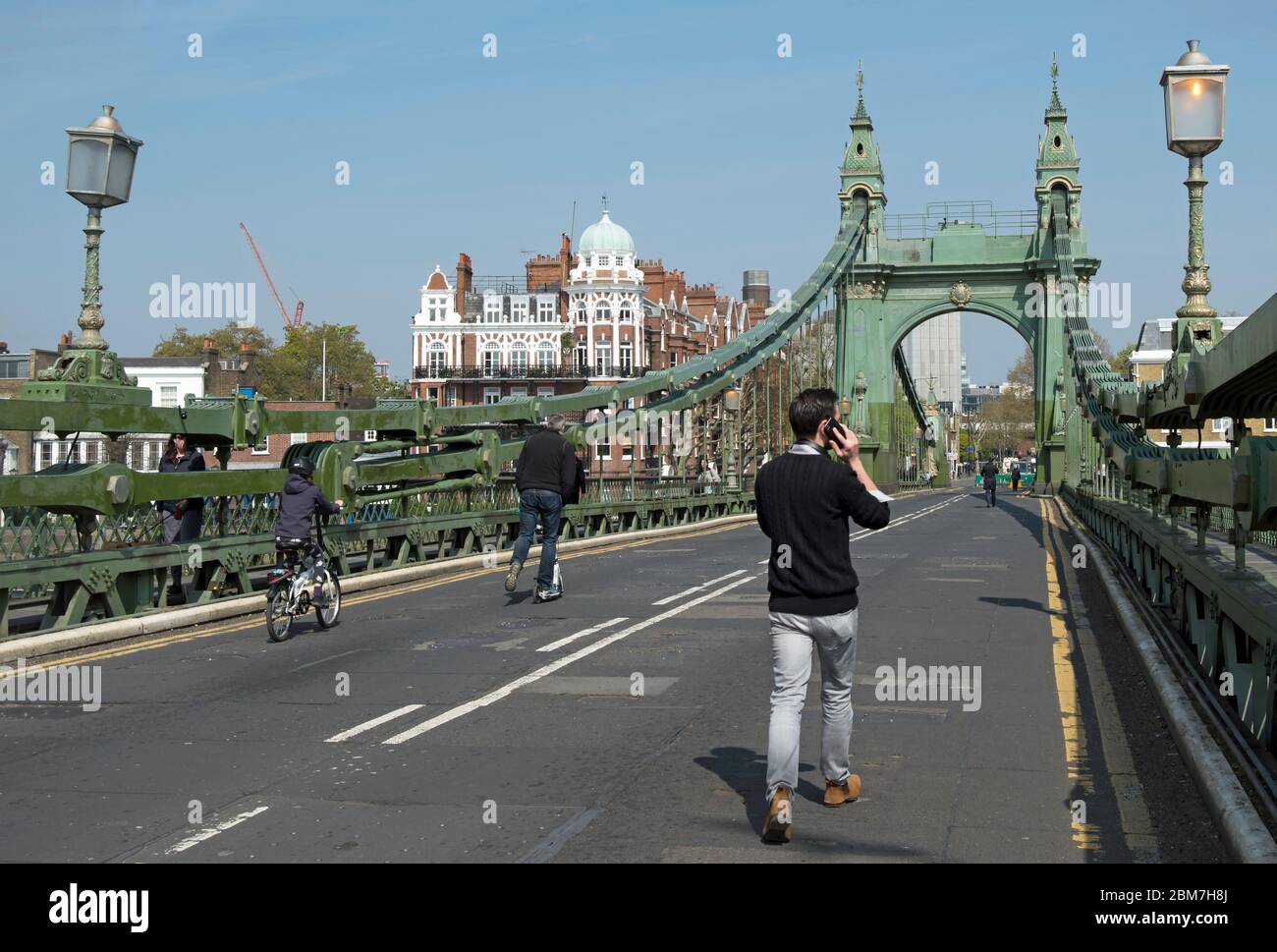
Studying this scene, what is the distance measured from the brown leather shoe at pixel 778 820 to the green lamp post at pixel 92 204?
30.0 ft

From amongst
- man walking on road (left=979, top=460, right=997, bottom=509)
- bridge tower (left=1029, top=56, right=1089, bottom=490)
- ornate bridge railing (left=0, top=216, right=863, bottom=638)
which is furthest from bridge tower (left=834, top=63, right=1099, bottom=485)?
ornate bridge railing (left=0, top=216, right=863, bottom=638)

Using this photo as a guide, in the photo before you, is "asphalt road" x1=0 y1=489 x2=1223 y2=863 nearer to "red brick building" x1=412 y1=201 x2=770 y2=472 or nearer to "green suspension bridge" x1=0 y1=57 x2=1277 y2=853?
"green suspension bridge" x1=0 y1=57 x2=1277 y2=853

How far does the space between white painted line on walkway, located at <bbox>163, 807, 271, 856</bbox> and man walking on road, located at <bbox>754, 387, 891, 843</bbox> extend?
2336 millimetres

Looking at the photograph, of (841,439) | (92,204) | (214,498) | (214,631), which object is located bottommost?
(214,631)

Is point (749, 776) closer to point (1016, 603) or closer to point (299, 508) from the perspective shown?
point (299, 508)

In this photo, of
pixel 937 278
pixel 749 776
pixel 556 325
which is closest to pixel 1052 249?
pixel 937 278

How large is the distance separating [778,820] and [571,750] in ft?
7.17

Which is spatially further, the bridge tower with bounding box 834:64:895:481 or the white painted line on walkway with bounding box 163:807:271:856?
the bridge tower with bounding box 834:64:895:481

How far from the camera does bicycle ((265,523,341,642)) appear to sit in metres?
12.6

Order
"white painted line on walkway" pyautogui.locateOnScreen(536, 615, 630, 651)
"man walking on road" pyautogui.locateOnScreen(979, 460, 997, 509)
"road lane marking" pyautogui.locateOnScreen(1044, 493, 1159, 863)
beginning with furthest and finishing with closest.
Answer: "man walking on road" pyautogui.locateOnScreen(979, 460, 997, 509), "white painted line on walkway" pyautogui.locateOnScreen(536, 615, 630, 651), "road lane marking" pyautogui.locateOnScreen(1044, 493, 1159, 863)

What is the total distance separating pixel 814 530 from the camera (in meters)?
6.33
